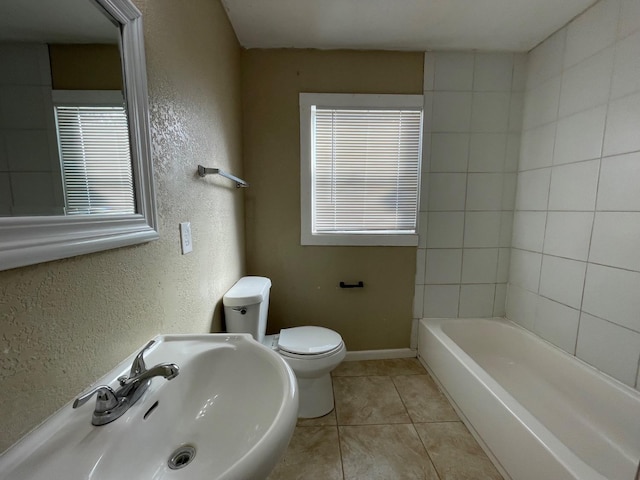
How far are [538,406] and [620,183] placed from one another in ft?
4.09

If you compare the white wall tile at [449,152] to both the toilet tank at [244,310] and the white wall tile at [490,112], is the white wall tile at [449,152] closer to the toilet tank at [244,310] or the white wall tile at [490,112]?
the white wall tile at [490,112]

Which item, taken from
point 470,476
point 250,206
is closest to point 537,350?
point 470,476

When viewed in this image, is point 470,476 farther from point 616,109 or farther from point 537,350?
point 616,109

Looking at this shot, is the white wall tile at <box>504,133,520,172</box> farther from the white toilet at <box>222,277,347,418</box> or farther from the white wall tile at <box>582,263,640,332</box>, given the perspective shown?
the white toilet at <box>222,277,347,418</box>

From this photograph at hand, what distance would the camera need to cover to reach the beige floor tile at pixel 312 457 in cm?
120

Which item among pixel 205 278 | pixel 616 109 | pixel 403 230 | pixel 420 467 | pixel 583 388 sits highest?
pixel 616 109

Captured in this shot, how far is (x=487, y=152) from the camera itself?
1885 mm

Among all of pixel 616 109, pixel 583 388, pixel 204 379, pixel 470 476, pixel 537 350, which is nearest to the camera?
pixel 204 379

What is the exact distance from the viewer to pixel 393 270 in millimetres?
1983

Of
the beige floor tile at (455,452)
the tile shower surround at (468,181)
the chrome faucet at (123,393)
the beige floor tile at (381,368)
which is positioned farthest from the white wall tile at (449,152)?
the chrome faucet at (123,393)

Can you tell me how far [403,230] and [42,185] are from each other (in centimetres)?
187

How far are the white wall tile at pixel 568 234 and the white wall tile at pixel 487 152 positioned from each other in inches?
19.2

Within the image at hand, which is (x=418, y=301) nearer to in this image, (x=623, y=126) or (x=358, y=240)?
(x=358, y=240)

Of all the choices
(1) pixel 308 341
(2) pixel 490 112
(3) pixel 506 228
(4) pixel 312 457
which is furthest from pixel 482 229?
(4) pixel 312 457
